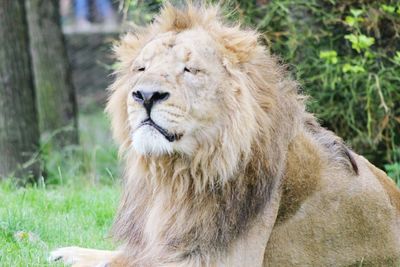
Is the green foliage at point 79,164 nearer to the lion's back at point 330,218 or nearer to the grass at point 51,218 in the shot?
the grass at point 51,218

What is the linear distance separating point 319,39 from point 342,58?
9.4 inches

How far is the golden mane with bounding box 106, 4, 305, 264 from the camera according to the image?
435 cm

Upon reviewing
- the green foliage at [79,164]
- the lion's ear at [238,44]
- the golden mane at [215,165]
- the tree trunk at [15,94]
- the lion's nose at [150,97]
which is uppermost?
the lion's ear at [238,44]

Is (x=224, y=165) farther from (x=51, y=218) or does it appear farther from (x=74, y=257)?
(x=51, y=218)

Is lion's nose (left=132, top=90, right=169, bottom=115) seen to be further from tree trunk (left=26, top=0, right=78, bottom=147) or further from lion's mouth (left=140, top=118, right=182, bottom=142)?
tree trunk (left=26, top=0, right=78, bottom=147)

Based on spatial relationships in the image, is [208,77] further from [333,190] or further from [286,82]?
[333,190]

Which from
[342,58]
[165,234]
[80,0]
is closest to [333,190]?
[165,234]

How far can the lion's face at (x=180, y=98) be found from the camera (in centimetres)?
420

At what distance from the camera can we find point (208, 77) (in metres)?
4.36

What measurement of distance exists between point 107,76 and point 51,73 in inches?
157

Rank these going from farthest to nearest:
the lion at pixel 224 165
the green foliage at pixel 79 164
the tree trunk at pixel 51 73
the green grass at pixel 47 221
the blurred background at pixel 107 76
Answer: the tree trunk at pixel 51 73 < the green foliage at pixel 79 164 < the blurred background at pixel 107 76 < the green grass at pixel 47 221 < the lion at pixel 224 165

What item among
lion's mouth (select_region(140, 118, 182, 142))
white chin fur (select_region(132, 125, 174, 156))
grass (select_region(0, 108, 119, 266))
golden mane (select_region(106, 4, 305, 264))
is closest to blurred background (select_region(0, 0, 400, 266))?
grass (select_region(0, 108, 119, 266))

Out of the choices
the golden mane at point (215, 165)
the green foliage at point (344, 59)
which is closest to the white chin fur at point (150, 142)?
the golden mane at point (215, 165)

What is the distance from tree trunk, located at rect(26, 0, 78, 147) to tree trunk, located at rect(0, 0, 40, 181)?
1.06 meters
